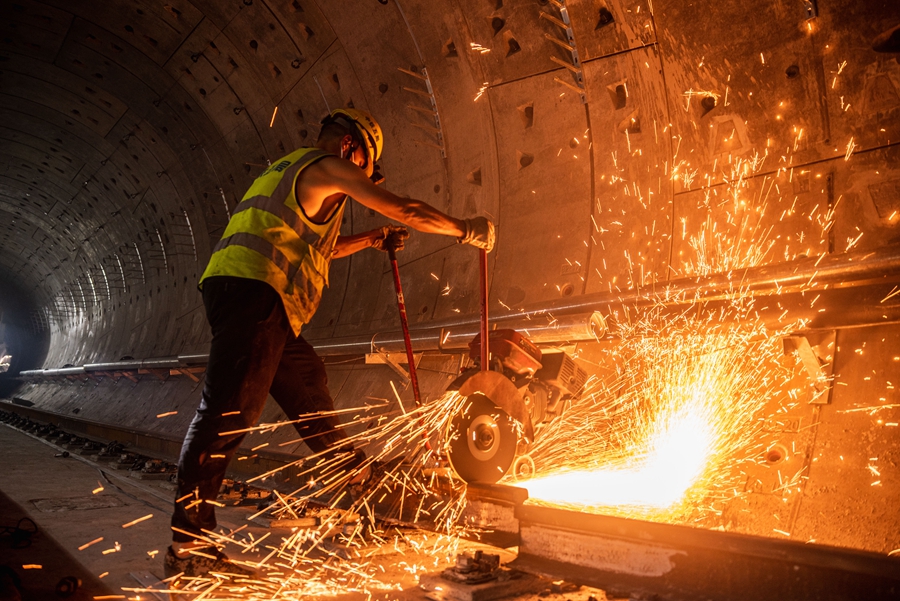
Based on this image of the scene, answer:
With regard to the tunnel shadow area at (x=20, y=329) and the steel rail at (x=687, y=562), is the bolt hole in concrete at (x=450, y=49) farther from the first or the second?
the tunnel shadow area at (x=20, y=329)

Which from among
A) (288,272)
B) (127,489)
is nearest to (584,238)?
(288,272)

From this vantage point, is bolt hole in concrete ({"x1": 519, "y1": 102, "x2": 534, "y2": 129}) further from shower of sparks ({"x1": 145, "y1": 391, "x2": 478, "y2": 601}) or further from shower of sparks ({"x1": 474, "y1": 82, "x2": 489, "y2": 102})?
shower of sparks ({"x1": 145, "y1": 391, "x2": 478, "y2": 601})

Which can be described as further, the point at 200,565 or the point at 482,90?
the point at 482,90

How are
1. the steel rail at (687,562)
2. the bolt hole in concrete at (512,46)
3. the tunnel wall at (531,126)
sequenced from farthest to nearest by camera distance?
the bolt hole in concrete at (512,46)
the tunnel wall at (531,126)
the steel rail at (687,562)

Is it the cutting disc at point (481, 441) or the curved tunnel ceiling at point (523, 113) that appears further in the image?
the curved tunnel ceiling at point (523, 113)

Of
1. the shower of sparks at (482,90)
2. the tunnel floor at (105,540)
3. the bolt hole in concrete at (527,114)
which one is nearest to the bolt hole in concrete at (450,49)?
the shower of sparks at (482,90)

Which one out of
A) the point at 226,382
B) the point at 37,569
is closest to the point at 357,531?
the point at 226,382

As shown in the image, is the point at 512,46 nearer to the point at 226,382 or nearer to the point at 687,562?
the point at 226,382

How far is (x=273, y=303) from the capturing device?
266 cm

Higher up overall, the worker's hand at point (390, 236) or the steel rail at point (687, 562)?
the worker's hand at point (390, 236)

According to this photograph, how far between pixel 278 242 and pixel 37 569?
1.41m

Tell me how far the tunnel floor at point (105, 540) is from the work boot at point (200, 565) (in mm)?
67

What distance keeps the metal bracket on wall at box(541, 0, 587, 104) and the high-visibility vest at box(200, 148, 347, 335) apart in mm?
2158

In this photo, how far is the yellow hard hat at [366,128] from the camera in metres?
3.04
